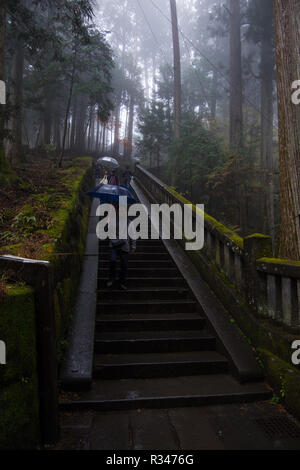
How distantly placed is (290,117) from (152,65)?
166ft

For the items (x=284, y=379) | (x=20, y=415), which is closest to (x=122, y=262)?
(x=284, y=379)

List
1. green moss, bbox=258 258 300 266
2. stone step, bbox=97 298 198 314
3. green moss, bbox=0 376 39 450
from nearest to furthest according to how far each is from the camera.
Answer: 1. green moss, bbox=0 376 39 450
2. green moss, bbox=258 258 300 266
3. stone step, bbox=97 298 198 314

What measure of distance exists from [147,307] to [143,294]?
1.30 feet

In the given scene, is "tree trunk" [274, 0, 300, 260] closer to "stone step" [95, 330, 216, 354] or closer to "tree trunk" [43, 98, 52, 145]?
"stone step" [95, 330, 216, 354]

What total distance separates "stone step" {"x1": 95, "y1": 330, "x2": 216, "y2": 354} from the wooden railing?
89 centimetres

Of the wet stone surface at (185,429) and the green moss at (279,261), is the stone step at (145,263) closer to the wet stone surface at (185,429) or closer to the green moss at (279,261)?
the green moss at (279,261)

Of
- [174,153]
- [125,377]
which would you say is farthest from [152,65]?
[125,377]

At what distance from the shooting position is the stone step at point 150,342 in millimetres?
4570

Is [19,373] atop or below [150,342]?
atop

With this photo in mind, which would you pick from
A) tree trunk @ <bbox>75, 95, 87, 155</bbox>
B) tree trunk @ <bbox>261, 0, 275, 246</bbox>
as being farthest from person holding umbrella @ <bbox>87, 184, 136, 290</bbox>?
tree trunk @ <bbox>75, 95, 87, 155</bbox>

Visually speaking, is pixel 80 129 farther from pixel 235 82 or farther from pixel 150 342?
pixel 150 342

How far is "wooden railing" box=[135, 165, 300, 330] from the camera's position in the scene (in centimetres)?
389

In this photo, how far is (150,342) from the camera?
15.3 feet

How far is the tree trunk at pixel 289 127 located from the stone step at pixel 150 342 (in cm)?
178
